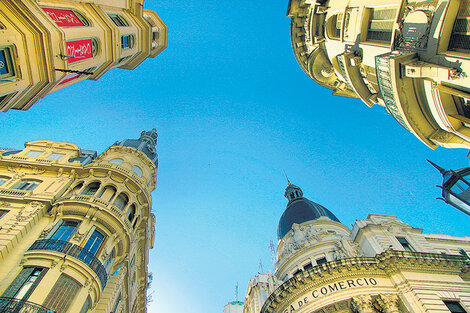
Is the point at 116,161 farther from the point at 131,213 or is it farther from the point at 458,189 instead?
the point at 458,189

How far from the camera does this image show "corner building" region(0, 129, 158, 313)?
15680 mm

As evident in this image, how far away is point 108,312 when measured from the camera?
19.4m

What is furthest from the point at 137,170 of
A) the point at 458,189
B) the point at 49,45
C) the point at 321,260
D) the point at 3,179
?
the point at 458,189

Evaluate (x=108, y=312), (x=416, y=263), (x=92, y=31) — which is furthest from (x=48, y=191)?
(x=416, y=263)

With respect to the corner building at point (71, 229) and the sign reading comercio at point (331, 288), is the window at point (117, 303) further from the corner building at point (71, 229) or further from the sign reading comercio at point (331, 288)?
the sign reading comercio at point (331, 288)

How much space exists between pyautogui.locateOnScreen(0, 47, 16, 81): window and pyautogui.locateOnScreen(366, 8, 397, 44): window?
15596mm

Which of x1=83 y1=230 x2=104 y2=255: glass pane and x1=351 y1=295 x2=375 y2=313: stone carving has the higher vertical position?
x1=83 y1=230 x2=104 y2=255: glass pane

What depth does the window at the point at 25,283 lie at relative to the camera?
14703mm

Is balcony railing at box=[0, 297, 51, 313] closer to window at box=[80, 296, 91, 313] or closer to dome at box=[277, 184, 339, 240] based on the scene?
window at box=[80, 296, 91, 313]

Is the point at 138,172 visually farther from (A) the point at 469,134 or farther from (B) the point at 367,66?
(A) the point at 469,134

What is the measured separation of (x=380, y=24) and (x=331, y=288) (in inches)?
652

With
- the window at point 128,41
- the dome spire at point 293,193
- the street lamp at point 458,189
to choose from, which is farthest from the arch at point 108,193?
the dome spire at point 293,193

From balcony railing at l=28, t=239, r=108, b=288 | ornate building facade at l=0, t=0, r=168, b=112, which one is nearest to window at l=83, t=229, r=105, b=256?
balcony railing at l=28, t=239, r=108, b=288

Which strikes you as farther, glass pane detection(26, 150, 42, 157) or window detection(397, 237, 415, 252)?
glass pane detection(26, 150, 42, 157)
